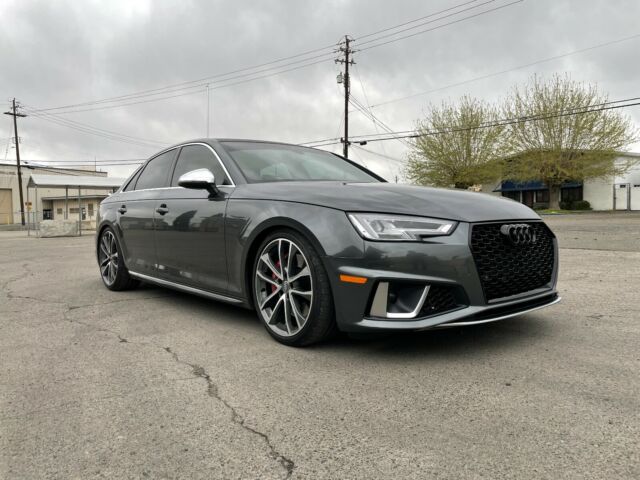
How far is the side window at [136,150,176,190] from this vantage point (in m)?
4.88

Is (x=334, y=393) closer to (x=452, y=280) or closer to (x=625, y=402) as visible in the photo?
(x=452, y=280)

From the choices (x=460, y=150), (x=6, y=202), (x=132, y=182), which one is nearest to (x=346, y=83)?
(x=460, y=150)

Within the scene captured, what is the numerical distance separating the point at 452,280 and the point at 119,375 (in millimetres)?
1989

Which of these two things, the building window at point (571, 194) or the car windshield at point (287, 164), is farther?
the building window at point (571, 194)

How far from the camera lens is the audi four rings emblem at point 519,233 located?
2973 mm

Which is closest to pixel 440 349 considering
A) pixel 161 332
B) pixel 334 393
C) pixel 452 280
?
pixel 452 280

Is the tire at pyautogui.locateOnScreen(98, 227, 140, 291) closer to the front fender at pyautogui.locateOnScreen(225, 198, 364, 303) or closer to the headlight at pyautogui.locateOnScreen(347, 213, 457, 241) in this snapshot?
the front fender at pyautogui.locateOnScreen(225, 198, 364, 303)

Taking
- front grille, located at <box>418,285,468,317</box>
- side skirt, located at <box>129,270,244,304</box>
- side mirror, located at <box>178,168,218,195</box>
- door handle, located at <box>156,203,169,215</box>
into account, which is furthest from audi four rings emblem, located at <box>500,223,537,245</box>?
door handle, located at <box>156,203,169,215</box>

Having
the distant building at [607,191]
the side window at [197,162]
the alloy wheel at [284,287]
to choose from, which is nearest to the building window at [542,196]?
the distant building at [607,191]

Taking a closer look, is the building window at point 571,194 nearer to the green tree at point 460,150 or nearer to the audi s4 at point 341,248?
the green tree at point 460,150

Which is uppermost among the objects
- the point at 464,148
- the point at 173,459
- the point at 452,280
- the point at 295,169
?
the point at 464,148

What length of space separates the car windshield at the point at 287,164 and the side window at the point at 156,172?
96 centimetres

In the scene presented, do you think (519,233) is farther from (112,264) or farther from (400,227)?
(112,264)

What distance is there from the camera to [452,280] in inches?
109
